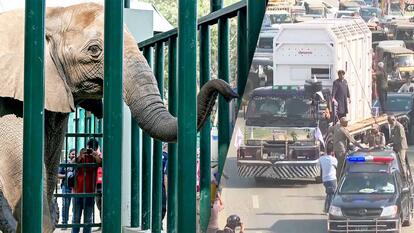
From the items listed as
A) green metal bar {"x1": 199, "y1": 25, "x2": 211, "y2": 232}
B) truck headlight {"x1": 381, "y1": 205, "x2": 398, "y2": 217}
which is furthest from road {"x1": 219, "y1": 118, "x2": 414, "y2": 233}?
green metal bar {"x1": 199, "y1": 25, "x2": 211, "y2": 232}

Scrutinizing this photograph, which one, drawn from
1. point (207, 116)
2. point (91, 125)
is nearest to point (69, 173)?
point (91, 125)

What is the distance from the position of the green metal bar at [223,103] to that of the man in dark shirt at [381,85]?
116 centimetres

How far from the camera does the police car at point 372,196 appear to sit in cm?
323

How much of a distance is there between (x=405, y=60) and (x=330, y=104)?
259mm

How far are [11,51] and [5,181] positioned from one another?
0.52 metres

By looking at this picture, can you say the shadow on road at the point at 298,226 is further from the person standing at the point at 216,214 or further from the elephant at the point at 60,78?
the elephant at the point at 60,78

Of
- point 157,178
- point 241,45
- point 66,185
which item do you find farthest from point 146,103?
point 66,185

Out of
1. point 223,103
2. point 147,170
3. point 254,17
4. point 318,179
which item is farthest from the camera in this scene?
point 147,170

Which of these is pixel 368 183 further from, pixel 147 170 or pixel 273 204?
pixel 147 170

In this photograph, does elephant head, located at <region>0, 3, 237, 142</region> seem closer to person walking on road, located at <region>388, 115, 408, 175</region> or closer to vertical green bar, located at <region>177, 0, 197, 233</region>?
vertical green bar, located at <region>177, 0, 197, 233</region>

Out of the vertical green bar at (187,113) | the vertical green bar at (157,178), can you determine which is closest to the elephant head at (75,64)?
the vertical green bar at (157,178)

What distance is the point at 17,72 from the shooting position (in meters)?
5.34

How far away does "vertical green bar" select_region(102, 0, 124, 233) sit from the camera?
3.34m

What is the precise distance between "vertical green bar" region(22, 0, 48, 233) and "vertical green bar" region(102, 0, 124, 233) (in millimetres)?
161
